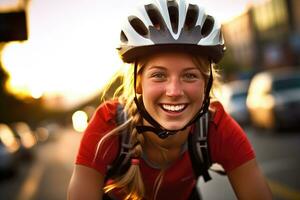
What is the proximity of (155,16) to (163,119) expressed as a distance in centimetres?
57

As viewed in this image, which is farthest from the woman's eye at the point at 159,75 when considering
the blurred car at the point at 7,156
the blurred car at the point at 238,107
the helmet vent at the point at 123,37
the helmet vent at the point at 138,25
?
the blurred car at the point at 238,107

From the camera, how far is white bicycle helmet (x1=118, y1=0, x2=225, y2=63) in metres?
2.97

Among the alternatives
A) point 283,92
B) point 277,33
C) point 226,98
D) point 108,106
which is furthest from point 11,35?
point 277,33

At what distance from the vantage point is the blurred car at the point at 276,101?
52.0 feet

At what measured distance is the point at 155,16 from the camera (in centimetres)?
306

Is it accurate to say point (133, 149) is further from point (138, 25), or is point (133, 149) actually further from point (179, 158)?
point (138, 25)

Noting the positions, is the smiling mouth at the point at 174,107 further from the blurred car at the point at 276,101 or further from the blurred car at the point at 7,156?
the blurred car at the point at 276,101

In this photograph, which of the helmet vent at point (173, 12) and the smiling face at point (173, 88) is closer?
the smiling face at point (173, 88)

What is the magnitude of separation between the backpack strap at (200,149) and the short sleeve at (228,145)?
0.15ft

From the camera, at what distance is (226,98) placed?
23750 mm

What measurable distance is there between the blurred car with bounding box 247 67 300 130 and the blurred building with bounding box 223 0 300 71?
75.2 ft

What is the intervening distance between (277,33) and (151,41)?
53.4m

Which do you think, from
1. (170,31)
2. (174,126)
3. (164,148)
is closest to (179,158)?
(164,148)

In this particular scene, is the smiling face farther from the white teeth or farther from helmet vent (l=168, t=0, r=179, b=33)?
helmet vent (l=168, t=0, r=179, b=33)
